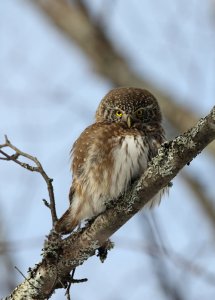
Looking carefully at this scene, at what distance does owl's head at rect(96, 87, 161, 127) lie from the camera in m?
5.18

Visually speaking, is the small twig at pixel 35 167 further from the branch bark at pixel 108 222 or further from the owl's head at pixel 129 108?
the owl's head at pixel 129 108

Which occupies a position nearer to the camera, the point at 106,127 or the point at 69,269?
the point at 69,269

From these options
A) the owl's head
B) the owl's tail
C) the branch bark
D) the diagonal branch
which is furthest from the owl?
the diagonal branch

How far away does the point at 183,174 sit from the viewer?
10242mm

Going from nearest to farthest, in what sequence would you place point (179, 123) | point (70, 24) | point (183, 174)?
point (179, 123) < point (183, 174) < point (70, 24)

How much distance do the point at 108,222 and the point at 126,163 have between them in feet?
2.41

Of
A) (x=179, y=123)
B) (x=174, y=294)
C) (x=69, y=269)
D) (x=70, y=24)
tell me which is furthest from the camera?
(x=70, y=24)

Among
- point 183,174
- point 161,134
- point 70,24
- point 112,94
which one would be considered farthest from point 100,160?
point 70,24

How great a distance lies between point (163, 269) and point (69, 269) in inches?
36.1

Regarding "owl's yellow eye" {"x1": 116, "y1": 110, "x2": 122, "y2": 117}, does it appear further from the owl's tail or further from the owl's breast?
the owl's tail

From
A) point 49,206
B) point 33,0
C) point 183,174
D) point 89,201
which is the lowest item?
point 49,206

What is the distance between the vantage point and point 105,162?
4453 millimetres

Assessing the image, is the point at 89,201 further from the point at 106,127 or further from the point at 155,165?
the point at 155,165

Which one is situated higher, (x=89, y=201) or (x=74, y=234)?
(x=89, y=201)
